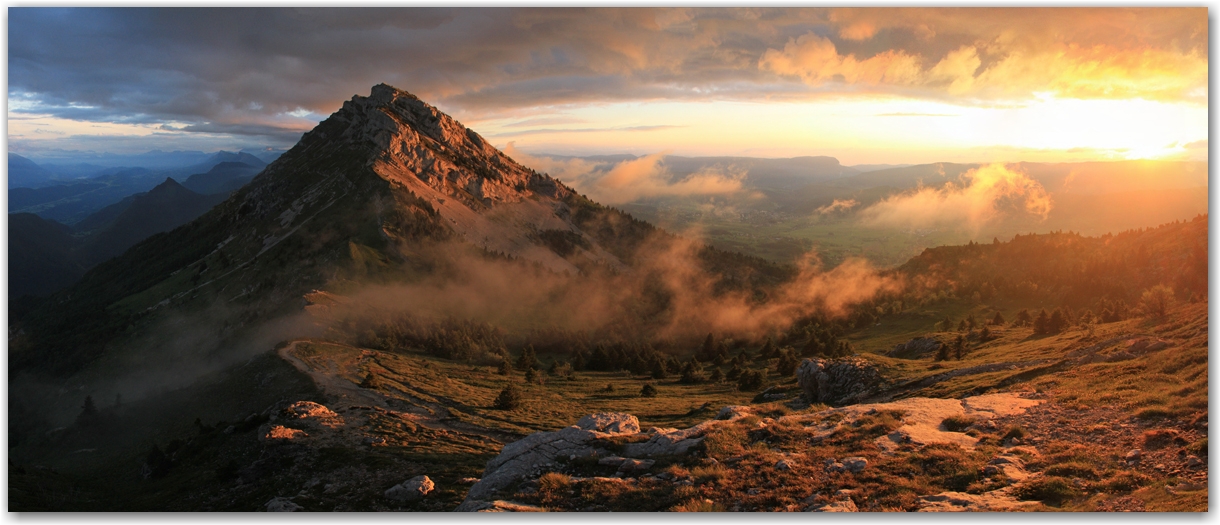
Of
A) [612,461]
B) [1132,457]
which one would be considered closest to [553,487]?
[612,461]

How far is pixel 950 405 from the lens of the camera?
90.7 feet

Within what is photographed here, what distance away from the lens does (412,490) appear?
22.5 metres

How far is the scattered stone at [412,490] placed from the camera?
73.4ft

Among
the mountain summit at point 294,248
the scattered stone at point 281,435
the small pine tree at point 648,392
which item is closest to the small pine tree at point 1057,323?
the small pine tree at point 648,392

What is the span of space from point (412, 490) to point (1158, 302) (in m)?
64.6

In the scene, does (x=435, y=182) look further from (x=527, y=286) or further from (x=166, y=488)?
(x=166, y=488)

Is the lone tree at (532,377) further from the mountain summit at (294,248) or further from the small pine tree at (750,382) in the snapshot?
the mountain summit at (294,248)

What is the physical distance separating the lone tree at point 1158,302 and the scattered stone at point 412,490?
6047 cm

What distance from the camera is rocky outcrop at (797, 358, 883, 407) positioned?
141 ft

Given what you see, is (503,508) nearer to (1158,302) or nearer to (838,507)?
(838,507)

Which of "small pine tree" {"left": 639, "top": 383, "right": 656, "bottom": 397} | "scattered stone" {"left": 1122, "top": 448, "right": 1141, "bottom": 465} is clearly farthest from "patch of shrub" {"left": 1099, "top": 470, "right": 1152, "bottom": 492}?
"small pine tree" {"left": 639, "top": 383, "right": 656, "bottom": 397}

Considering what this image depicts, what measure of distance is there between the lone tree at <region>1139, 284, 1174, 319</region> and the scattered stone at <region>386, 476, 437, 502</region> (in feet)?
198

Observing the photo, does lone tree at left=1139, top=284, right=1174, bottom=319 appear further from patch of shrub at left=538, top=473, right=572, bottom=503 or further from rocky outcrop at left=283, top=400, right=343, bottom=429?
rocky outcrop at left=283, top=400, right=343, bottom=429

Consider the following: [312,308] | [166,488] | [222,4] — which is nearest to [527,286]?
[312,308]
